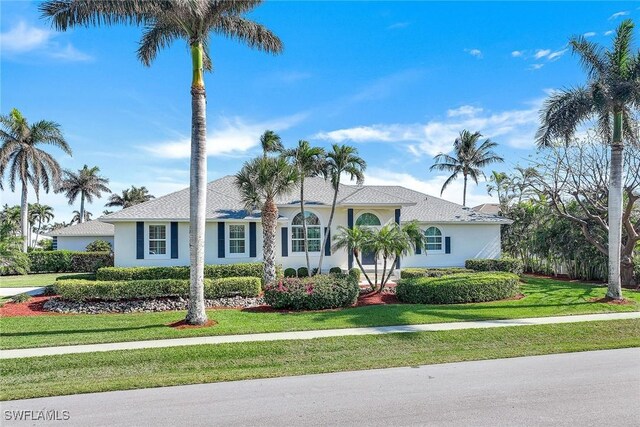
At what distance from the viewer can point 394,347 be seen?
8.95 meters

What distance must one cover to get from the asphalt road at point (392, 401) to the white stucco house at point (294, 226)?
12.6 m

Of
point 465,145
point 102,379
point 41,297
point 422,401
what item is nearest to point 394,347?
point 422,401

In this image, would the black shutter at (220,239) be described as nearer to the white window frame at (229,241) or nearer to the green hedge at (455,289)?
the white window frame at (229,241)

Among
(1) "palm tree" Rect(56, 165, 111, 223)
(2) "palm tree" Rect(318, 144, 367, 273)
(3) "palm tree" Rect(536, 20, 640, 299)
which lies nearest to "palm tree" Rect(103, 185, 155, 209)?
(1) "palm tree" Rect(56, 165, 111, 223)

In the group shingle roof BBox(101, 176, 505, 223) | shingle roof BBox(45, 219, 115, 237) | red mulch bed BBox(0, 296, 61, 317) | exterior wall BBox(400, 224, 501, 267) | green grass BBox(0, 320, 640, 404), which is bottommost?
green grass BBox(0, 320, 640, 404)

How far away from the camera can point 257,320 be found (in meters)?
11.6

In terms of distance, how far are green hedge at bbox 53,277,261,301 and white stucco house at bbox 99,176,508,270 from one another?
11.9 ft

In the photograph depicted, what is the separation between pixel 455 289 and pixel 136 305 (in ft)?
39.2

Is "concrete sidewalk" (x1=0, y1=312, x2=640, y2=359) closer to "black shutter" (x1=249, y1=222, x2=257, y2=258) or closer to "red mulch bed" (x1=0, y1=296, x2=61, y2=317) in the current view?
"red mulch bed" (x1=0, y1=296, x2=61, y2=317)

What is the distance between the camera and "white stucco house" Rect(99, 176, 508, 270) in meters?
18.2

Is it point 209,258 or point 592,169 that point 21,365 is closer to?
point 209,258

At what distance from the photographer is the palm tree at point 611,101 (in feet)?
45.1

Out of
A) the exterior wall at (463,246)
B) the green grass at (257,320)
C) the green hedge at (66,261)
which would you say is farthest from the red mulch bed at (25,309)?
the exterior wall at (463,246)

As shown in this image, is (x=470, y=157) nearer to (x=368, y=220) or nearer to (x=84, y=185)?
(x=368, y=220)
